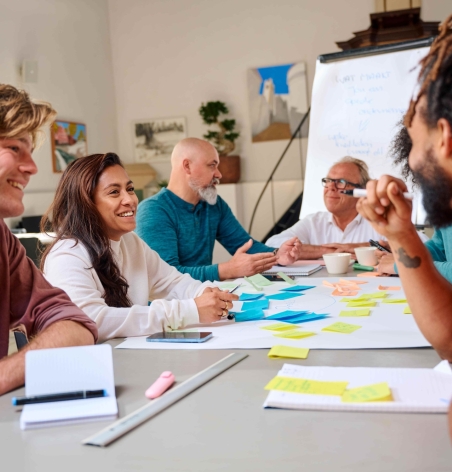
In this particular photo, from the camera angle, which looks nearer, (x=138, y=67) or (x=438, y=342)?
(x=438, y=342)

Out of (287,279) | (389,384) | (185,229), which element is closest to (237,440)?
(389,384)

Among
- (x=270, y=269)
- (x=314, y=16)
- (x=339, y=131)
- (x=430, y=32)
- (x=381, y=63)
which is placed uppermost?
(x=314, y=16)

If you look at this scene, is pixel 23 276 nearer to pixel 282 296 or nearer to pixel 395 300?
pixel 282 296

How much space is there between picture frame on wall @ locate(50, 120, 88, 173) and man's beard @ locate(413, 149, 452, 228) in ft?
19.9

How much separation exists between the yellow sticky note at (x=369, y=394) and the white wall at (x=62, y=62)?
5.70 metres

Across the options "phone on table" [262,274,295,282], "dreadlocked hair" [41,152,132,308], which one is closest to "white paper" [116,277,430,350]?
"dreadlocked hair" [41,152,132,308]

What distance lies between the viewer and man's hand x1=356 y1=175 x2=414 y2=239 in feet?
4.28

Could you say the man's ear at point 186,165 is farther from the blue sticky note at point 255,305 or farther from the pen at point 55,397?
the pen at point 55,397

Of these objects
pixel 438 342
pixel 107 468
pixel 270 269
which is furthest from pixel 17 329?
pixel 270 269

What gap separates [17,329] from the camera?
63.6 inches

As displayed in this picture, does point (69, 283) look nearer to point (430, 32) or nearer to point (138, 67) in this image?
point (430, 32)

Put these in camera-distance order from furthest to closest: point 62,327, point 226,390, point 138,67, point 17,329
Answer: point 138,67, point 17,329, point 62,327, point 226,390

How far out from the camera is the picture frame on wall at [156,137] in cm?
823

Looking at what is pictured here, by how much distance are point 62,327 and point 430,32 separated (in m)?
5.79
